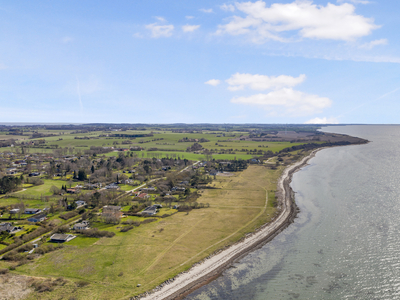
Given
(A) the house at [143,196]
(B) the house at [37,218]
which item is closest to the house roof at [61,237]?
(B) the house at [37,218]

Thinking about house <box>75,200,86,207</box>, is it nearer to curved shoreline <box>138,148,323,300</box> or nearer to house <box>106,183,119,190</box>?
house <box>106,183,119,190</box>

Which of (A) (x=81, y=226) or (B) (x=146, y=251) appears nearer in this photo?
(B) (x=146, y=251)

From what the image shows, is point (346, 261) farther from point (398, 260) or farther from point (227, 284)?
point (227, 284)

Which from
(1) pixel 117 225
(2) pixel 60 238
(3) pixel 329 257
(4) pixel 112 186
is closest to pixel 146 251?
(1) pixel 117 225

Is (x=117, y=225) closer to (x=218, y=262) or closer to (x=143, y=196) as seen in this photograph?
(x=143, y=196)

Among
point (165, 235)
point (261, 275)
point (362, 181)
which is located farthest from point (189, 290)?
point (362, 181)

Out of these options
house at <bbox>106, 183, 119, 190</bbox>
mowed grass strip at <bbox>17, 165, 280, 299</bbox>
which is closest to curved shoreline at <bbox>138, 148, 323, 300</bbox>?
mowed grass strip at <bbox>17, 165, 280, 299</bbox>

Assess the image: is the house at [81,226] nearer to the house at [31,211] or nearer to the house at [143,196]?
the house at [31,211]
